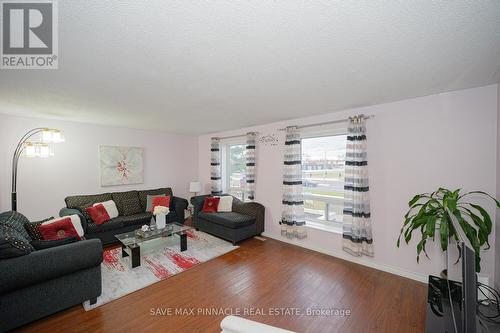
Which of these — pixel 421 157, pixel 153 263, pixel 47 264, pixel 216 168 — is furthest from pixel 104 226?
pixel 421 157

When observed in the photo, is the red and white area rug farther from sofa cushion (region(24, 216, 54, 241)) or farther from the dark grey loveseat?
sofa cushion (region(24, 216, 54, 241))

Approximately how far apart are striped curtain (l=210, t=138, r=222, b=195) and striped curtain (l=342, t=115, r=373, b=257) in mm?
3293

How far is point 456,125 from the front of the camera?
230cm

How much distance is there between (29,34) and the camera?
52.3 inches

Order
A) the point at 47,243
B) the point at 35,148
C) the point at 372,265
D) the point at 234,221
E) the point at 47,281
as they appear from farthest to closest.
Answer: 1. the point at 234,221
2. the point at 35,148
3. the point at 372,265
4. the point at 47,243
5. the point at 47,281

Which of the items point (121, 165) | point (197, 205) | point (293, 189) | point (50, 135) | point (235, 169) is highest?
point (50, 135)

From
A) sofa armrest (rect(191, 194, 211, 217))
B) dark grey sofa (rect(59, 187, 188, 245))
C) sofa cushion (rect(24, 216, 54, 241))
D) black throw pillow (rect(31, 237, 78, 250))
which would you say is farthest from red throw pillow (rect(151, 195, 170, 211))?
black throw pillow (rect(31, 237, 78, 250))

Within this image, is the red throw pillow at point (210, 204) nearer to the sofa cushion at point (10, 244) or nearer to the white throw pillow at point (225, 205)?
the white throw pillow at point (225, 205)

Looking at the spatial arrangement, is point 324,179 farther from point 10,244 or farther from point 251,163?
point 10,244

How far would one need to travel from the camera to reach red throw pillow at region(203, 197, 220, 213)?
427cm

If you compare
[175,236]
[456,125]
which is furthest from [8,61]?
[456,125]

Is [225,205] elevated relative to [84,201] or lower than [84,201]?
lower

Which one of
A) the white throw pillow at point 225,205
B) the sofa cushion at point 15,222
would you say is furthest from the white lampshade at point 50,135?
the white throw pillow at point 225,205

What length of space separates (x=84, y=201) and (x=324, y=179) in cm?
468
